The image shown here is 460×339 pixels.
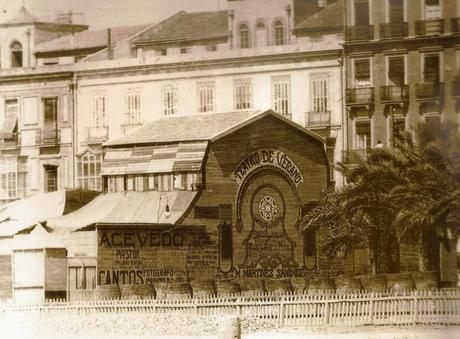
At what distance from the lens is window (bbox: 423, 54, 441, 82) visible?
2436 centimetres

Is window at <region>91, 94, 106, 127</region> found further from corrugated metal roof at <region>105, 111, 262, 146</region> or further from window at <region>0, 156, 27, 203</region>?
window at <region>0, 156, 27, 203</region>

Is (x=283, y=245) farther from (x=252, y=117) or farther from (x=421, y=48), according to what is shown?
(x=421, y=48)

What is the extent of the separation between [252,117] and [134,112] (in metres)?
1.73

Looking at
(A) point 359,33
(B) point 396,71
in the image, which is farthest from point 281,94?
(B) point 396,71

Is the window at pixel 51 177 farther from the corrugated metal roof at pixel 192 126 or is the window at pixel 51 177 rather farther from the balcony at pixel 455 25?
the balcony at pixel 455 25

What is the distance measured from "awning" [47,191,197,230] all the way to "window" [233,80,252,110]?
1.48 m

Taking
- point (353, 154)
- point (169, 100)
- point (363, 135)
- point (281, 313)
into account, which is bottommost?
point (281, 313)

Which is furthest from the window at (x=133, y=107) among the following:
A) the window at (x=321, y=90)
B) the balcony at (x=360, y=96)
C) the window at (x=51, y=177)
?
the balcony at (x=360, y=96)

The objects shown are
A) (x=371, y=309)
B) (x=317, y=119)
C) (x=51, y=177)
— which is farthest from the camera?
(x=51, y=177)

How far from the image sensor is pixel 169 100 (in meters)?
26.5

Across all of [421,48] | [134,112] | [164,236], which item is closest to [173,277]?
[164,236]

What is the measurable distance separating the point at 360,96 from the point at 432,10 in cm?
182

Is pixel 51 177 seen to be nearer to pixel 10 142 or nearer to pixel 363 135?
pixel 10 142

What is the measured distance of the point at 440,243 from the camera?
80.6 feet
